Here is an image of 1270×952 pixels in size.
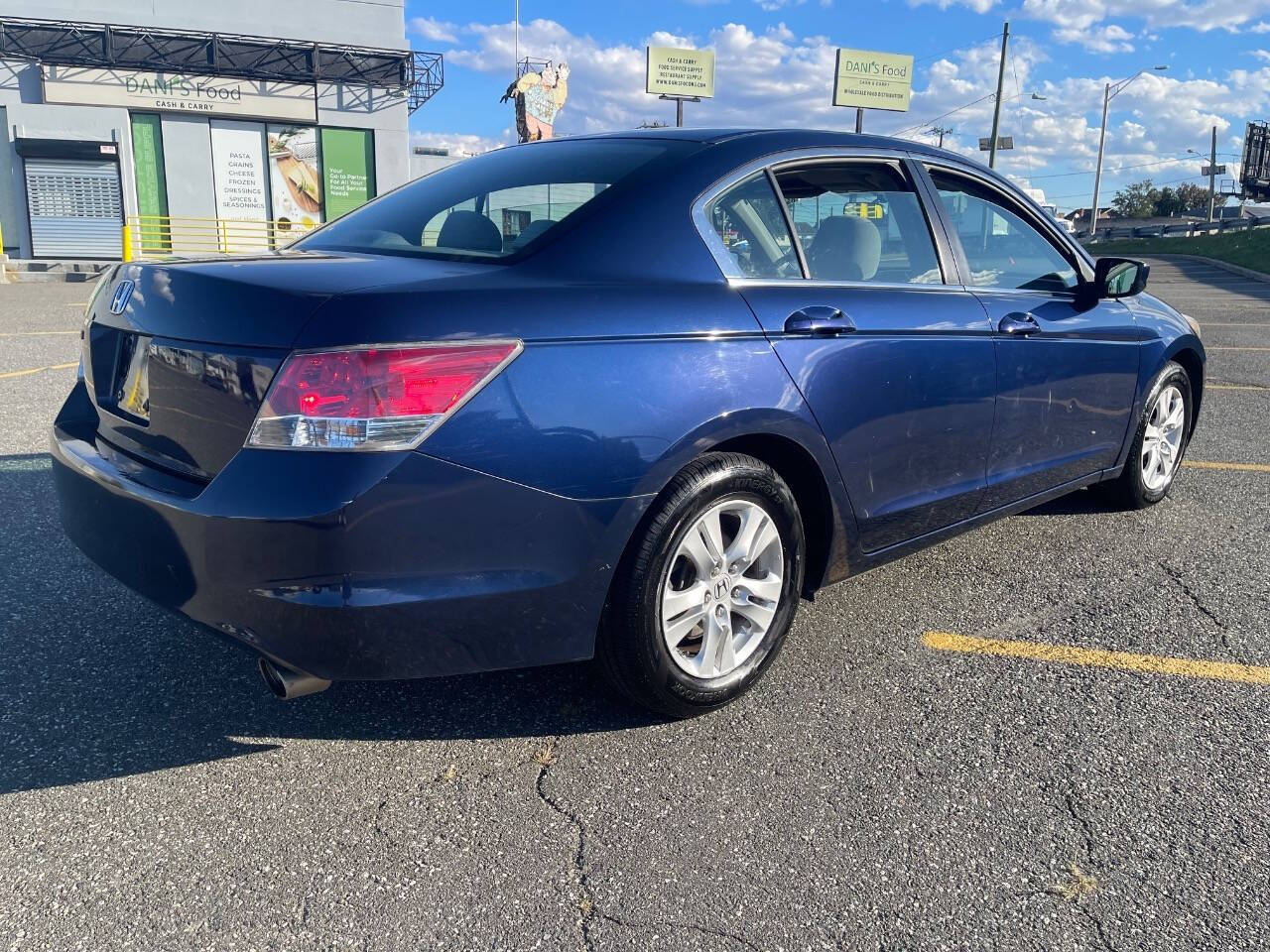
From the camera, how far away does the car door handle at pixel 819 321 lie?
2961 mm

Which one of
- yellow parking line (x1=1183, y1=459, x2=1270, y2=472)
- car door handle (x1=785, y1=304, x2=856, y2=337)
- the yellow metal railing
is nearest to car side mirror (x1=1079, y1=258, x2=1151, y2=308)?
car door handle (x1=785, y1=304, x2=856, y2=337)

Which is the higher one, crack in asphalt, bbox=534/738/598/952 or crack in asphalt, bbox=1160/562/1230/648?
crack in asphalt, bbox=534/738/598/952

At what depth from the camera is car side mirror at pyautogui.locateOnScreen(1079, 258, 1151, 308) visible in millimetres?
4293

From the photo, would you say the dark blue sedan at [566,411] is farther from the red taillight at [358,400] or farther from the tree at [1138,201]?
the tree at [1138,201]

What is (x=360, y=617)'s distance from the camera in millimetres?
2283

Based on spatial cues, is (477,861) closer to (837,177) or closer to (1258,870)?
A: (1258,870)

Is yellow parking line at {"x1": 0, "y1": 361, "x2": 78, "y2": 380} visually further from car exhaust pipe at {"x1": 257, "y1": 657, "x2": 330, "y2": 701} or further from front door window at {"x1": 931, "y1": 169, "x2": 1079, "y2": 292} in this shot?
front door window at {"x1": 931, "y1": 169, "x2": 1079, "y2": 292}

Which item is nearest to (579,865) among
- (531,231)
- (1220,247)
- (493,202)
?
(531,231)

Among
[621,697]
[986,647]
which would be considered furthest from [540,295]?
[986,647]

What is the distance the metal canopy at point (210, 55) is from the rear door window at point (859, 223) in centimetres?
2897

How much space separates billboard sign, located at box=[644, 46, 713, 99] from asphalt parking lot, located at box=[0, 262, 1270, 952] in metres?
54.8

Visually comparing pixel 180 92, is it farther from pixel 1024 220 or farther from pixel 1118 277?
pixel 1118 277

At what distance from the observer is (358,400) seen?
2.22 metres

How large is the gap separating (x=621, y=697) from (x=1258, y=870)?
5.05 feet
